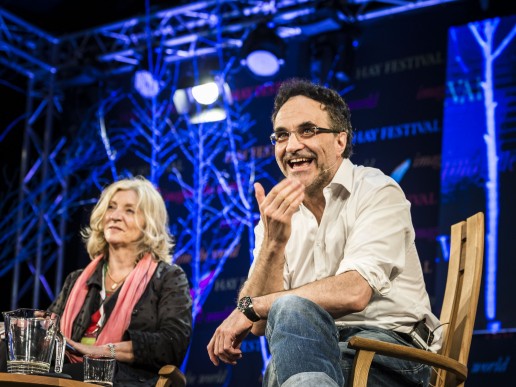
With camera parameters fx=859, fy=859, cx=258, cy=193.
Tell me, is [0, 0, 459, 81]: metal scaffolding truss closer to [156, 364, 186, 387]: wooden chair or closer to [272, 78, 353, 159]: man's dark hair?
[272, 78, 353, 159]: man's dark hair

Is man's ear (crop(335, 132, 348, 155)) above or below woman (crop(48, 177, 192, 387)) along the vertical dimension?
above

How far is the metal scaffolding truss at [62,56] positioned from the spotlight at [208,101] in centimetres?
31

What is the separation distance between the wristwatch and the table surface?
0.48 metres

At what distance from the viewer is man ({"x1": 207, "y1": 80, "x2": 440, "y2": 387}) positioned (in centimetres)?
211

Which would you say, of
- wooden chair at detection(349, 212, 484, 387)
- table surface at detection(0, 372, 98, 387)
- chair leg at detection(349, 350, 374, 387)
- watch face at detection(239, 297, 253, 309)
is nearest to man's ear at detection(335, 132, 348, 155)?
wooden chair at detection(349, 212, 484, 387)

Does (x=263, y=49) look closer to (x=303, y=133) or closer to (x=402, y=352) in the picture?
(x=303, y=133)

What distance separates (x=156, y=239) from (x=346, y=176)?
143 centimetres

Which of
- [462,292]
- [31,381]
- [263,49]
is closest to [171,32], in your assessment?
[263,49]

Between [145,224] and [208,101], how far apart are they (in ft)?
9.83

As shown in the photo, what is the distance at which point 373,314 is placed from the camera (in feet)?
8.11

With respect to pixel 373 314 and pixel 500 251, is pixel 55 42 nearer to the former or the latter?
pixel 500 251

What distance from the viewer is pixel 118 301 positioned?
3.61m

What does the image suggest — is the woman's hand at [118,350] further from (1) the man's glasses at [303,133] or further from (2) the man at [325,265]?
(1) the man's glasses at [303,133]

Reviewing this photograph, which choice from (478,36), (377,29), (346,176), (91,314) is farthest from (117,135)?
(346,176)
